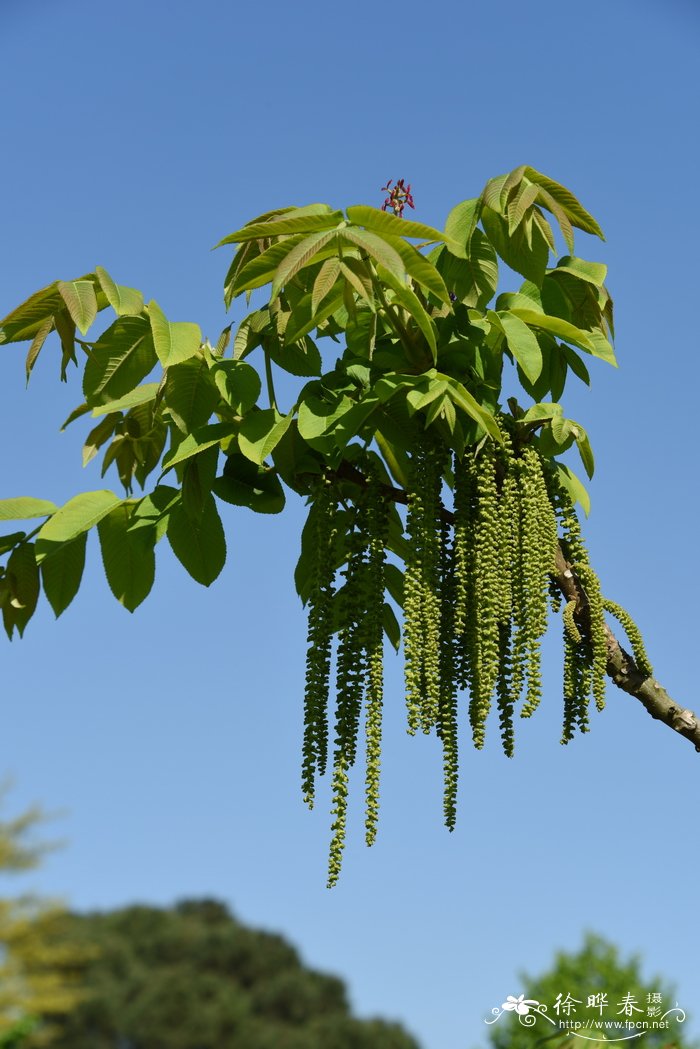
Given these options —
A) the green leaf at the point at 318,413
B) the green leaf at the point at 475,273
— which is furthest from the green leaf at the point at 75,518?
the green leaf at the point at 475,273

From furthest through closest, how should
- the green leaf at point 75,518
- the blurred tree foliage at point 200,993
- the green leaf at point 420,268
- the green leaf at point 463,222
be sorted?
1. the blurred tree foliage at point 200,993
2. the green leaf at point 75,518
3. the green leaf at point 463,222
4. the green leaf at point 420,268

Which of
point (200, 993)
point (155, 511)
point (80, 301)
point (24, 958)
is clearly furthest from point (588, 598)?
point (200, 993)

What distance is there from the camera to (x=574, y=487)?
8.89 ft

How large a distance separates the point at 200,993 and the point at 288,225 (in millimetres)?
37157

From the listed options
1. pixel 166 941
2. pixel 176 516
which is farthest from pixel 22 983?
pixel 176 516

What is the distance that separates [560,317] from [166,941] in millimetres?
38445

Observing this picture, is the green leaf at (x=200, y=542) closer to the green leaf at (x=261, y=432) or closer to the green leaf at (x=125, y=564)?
the green leaf at (x=125, y=564)

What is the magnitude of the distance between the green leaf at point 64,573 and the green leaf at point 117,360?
37 centimetres

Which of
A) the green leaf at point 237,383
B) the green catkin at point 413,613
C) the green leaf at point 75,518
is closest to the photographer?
the green catkin at point 413,613

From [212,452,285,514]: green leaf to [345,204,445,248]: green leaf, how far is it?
609 mm

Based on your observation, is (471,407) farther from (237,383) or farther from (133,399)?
(133,399)

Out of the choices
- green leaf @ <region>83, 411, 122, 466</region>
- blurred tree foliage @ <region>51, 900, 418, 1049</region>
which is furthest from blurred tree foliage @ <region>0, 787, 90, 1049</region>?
green leaf @ <region>83, 411, 122, 466</region>

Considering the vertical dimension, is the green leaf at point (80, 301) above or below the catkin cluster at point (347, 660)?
above

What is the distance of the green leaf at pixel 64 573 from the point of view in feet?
9.16
